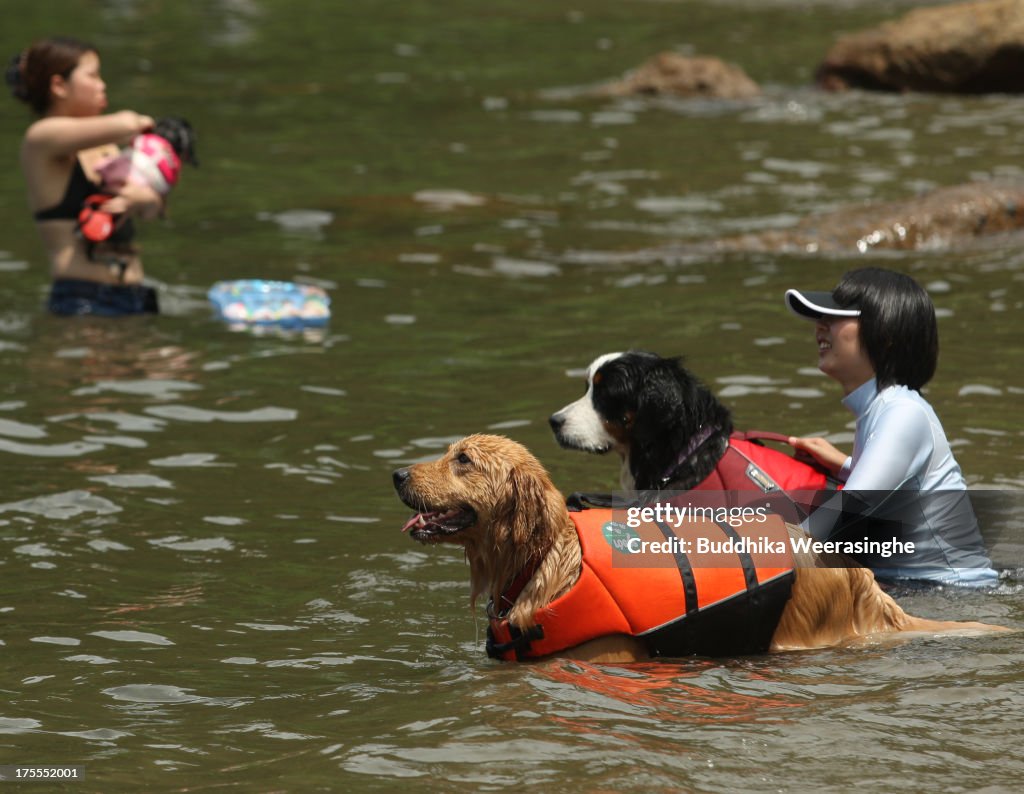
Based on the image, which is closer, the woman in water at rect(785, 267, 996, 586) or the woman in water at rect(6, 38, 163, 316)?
the woman in water at rect(785, 267, 996, 586)

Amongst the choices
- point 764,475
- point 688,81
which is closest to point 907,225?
point 764,475

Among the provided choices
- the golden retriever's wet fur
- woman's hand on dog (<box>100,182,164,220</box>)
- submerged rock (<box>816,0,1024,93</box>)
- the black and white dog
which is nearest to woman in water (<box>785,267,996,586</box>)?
the golden retriever's wet fur

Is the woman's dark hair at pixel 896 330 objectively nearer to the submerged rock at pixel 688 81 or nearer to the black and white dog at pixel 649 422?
the black and white dog at pixel 649 422

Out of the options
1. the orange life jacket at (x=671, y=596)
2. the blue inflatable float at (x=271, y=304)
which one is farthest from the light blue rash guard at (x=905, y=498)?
the blue inflatable float at (x=271, y=304)

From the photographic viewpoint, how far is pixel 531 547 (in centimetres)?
596

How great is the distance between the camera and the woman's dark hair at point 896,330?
6254 millimetres

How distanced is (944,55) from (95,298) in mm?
14602

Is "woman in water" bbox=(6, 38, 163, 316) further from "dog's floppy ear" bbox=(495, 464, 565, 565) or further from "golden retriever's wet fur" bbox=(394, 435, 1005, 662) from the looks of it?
"dog's floppy ear" bbox=(495, 464, 565, 565)

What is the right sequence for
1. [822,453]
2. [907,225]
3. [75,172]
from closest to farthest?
[822,453] < [75,172] < [907,225]

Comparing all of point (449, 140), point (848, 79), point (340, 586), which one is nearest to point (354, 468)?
point (340, 586)

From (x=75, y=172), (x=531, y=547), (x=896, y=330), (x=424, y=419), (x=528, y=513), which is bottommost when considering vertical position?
(x=424, y=419)

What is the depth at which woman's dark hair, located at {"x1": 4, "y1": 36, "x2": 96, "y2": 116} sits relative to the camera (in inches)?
451

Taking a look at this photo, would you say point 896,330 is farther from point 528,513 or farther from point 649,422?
point 528,513

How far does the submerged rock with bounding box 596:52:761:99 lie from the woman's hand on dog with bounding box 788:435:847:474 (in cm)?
1652
